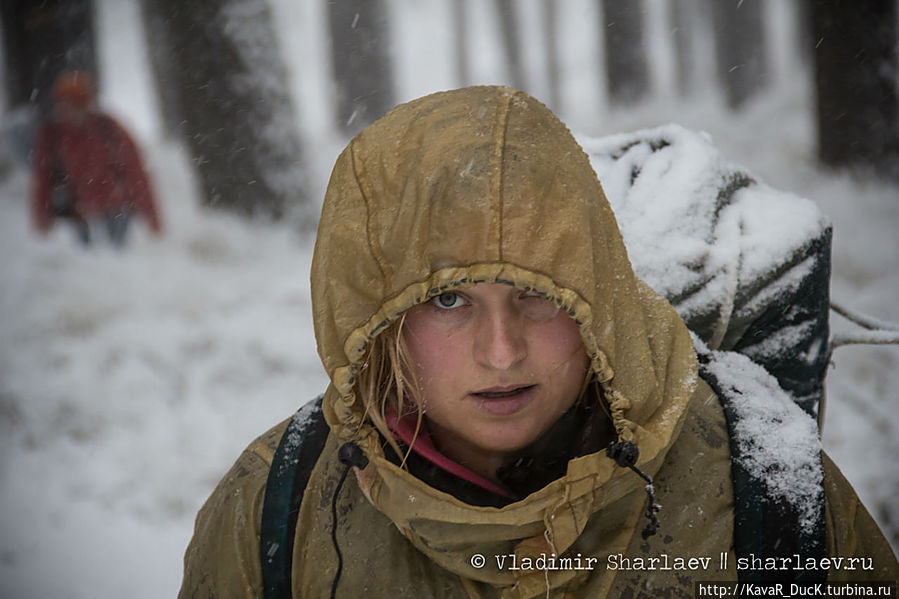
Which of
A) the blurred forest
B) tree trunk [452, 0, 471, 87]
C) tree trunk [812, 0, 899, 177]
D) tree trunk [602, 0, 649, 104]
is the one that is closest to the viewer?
tree trunk [812, 0, 899, 177]

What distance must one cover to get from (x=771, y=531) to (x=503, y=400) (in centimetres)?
60

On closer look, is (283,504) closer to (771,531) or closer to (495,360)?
(495,360)

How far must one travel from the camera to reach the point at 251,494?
5.20 feet

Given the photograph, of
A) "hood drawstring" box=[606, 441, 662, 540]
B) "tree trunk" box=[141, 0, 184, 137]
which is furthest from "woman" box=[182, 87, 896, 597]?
"tree trunk" box=[141, 0, 184, 137]

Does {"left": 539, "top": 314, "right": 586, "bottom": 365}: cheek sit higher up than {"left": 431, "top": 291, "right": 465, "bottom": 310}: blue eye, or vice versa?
{"left": 431, "top": 291, "right": 465, "bottom": 310}: blue eye

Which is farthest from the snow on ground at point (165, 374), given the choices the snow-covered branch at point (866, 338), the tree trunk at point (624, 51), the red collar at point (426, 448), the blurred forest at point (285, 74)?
the tree trunk at point (624, 51)

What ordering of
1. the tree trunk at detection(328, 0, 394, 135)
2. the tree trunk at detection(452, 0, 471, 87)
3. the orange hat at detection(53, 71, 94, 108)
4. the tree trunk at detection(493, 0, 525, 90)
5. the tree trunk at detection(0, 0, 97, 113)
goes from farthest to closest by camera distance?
the tree trunk at detection(452, 0, 471, 87) < the tree trunk at detection(493, 0, 525, 90) < the tree trunk at detection(328, 0, 394, 135) < the tree trunk at detection(0, 0, 97, 113) < the orange hat at detection(53, 71, 94, 108)

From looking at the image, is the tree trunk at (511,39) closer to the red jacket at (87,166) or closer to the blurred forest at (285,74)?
the blurred forest at (285,74)

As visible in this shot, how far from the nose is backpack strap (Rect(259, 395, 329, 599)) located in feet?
1.76

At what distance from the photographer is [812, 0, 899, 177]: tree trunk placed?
5.94 metres

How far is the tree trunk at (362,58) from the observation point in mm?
13281

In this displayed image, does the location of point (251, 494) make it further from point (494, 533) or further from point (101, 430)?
point (101, 430)

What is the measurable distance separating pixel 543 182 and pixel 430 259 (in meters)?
0.27

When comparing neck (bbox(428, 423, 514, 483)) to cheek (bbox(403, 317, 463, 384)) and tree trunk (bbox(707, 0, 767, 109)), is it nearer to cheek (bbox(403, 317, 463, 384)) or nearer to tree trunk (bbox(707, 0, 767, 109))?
cheek (bbox(403, 317, 463, 384))
